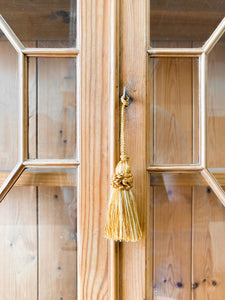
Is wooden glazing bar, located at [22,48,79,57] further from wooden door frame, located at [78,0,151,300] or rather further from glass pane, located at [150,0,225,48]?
glass pane, located at [150,0,225,48]

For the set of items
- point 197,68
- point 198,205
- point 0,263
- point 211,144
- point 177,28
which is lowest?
point 0,263

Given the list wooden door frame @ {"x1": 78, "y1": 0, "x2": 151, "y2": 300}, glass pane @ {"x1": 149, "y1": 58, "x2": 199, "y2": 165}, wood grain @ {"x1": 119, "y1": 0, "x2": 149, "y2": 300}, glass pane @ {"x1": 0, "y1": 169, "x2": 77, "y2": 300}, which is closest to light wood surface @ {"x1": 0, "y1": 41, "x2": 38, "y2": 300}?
glass pane @ {"x1": 0, "y1": 169, "x2": 77, "y2": 300}

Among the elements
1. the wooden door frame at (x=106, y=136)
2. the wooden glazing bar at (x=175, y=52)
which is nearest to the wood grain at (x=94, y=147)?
the wooden door frame at (x=106, y=136)

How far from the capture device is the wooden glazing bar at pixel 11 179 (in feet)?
2.04

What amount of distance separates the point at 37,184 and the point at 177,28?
1.72 feet

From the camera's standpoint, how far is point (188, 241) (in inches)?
25.7

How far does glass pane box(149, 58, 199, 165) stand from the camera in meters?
0.63

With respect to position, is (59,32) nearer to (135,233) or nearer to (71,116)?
(71,116)

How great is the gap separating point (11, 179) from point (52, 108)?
201mm

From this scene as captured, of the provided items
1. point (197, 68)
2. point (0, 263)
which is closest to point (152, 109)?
point (197, 68)

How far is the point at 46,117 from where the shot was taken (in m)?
0.63

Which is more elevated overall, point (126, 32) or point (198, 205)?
point (126, 32)

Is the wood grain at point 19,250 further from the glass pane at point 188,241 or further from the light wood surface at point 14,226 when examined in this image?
the glass pane at point 188,241

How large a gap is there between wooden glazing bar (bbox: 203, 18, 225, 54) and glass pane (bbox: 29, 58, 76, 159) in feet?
1.08
